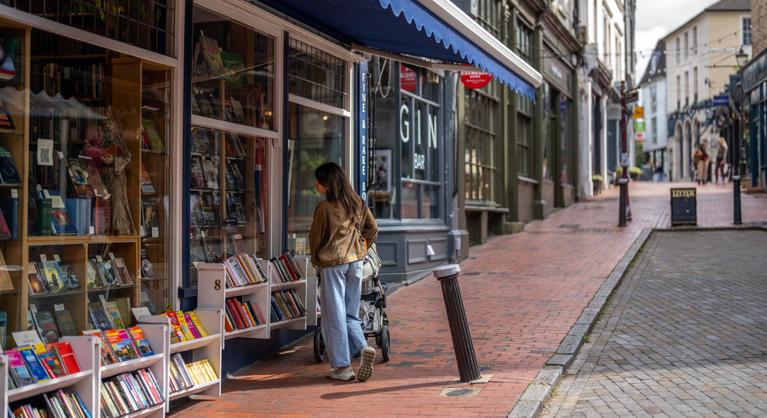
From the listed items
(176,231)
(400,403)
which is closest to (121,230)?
(176,231)

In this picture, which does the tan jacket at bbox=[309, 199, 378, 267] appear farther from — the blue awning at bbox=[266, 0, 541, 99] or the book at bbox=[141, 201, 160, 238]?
the blue awning at bbox=[266, 0, 541, 99]

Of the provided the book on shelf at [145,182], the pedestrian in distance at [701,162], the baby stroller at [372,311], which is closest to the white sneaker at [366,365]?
the baby stroller at [372,311]

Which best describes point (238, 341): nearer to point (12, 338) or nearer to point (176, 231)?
point (176, 231)

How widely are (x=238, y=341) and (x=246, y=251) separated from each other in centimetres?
90

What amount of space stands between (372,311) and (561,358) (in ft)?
5.77

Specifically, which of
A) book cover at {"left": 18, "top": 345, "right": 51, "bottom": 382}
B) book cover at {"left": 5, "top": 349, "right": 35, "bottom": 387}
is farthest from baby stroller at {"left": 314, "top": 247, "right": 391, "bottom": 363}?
book cover at {"left": 5, "top": 349, "right": 35, "bottom": 387}

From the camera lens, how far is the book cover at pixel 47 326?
5762 millimetres

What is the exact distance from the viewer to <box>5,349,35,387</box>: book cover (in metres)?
5.00

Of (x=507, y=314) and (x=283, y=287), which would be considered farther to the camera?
(x=507, y=314)

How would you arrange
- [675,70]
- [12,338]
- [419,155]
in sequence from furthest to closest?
[675,70] < [419,155] < [12,338]

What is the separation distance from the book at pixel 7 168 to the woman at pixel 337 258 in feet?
8.87

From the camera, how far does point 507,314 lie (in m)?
10.9

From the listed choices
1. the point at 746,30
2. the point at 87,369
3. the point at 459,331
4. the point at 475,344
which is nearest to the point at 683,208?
the point at 475,344

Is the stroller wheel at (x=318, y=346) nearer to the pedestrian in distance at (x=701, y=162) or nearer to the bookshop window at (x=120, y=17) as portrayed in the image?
the bookshop window at (x=120, y=17)
